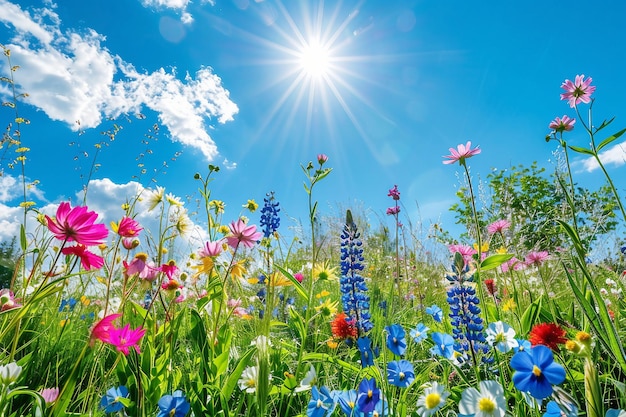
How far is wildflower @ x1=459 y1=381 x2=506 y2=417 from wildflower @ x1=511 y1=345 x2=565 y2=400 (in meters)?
0.06

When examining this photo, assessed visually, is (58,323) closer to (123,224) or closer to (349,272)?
(123,224)

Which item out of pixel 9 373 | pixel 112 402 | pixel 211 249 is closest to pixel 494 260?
pixel 211 249

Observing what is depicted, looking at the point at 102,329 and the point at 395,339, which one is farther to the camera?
the point at 395,339

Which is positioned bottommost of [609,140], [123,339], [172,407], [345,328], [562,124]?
[172,407]

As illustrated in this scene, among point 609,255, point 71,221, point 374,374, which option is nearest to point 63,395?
point 71,221

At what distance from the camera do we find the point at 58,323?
78.3 inches

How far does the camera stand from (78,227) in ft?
2.70

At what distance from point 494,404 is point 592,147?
772 mm

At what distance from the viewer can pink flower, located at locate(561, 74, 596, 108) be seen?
4.80 feet

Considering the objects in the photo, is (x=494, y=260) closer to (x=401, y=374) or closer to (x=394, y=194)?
(x=401, y=374)

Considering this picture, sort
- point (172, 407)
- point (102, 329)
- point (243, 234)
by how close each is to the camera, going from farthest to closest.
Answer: point (243, 234), point (172, 407), point (102, 329)

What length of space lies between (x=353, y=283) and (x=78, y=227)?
934 mm

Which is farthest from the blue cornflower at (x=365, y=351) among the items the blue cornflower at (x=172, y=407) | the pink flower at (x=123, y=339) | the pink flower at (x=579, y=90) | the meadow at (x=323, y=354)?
the pink flower at (x=579, y=90)

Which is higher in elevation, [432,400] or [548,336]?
[548,336]
